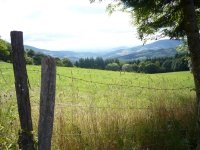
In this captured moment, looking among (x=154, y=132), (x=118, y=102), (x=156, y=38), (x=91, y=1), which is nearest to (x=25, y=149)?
(x=154, y=132)

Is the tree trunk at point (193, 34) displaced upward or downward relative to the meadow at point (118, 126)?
upward

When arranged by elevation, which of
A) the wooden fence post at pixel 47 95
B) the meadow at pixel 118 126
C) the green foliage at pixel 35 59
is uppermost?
the green foliage at pixel 35 59

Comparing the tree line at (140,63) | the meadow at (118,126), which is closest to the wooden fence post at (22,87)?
the meadow at (118,126)

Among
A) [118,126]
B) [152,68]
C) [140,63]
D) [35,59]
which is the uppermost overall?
[140,63]

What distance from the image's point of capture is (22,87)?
4465 mm

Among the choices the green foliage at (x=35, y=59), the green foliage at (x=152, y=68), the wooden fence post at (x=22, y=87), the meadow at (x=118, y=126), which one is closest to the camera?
the wooden fence post at (x=22, y=87)

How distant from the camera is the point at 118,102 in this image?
338 inches

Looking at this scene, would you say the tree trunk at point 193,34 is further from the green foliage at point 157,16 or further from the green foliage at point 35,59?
the green foliage at point 35,59

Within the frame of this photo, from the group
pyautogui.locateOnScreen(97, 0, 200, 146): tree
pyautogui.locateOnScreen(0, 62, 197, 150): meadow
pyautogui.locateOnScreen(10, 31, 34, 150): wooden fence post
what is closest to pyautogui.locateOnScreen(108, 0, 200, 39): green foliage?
pyautogui.locateOnScreen(97, 0, 200, 146): tree

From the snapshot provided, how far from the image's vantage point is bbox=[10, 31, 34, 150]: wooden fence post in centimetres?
445

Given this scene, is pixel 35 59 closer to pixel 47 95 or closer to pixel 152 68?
pixel 47 95

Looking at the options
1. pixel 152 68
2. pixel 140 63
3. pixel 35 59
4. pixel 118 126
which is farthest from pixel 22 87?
pixel 152 68

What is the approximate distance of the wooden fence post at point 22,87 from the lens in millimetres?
4449

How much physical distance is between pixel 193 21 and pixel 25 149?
6.47 metres
